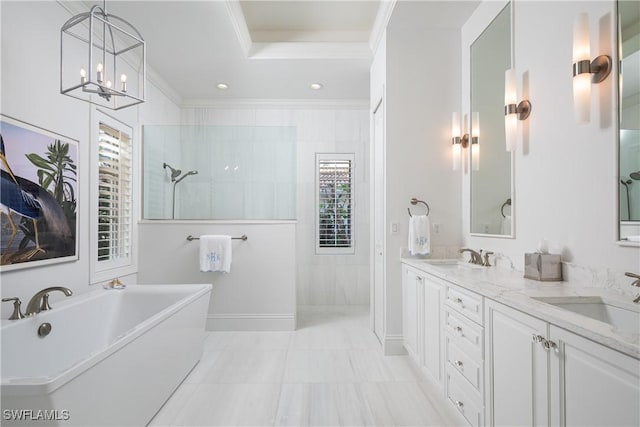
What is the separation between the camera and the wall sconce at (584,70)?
156 cm

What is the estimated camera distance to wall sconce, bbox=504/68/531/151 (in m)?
2.14

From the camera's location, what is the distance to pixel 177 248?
371cm

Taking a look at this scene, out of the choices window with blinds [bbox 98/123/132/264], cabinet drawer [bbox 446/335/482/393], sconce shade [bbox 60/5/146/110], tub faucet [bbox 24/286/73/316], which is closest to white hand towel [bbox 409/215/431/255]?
cabinet drawer [bbox 446/335/482/393]

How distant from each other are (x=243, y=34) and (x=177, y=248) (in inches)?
91.6

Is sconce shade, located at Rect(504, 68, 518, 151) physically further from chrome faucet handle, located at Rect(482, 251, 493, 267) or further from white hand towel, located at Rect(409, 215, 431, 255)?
white hand towel, located at Rect(409, 215, 431, 255)

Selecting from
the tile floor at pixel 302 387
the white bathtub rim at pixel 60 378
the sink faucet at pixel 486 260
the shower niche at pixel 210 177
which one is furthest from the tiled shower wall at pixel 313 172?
the white bathtub rim at pixel 60 378

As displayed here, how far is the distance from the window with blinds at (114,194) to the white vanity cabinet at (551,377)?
3173 mm

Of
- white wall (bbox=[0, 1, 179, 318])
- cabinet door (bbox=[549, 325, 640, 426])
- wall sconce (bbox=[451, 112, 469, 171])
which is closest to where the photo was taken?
cabinet door (bbox=[549, 325, 640, 426])

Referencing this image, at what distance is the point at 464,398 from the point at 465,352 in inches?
9.8

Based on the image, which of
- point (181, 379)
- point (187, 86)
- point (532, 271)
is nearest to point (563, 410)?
point (532, 271)

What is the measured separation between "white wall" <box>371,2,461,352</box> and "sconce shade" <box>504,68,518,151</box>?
30.7 inches

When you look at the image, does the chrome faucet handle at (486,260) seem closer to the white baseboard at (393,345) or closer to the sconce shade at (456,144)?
A: the sconce shade at (456,144)

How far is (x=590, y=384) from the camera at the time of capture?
3.30 feet

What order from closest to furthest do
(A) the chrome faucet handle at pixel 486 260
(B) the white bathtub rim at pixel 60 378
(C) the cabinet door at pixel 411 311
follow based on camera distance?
(B) the white bathtub rim at pixel 60 378
(A) the chrome faucet handle at pixel 486 260
(C) the cabinet door at pixel 411 311
